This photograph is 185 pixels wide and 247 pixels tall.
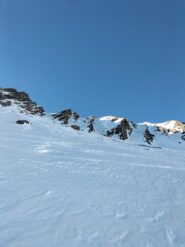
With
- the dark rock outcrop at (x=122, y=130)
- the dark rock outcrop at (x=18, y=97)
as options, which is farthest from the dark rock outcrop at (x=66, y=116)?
the dark rock outcrop at (x=122, y=130)

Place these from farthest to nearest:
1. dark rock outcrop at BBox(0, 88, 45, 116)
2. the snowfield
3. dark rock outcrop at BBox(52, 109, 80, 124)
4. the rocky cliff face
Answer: dark rock outcrop at BBox(52, 109, 80, 124)
the rocky cliff face
dark rock outcrop at BBox(0, 88, 45, 116)
the snowfield

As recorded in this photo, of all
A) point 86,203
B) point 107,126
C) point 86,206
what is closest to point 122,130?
point 107,126

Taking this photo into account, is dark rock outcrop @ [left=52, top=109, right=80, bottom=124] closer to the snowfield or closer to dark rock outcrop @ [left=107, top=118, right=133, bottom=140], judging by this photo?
dark rock outcrop @ [left=107, top=118, right=133, bottom=140]

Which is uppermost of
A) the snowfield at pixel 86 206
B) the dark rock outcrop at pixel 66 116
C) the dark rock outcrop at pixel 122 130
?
the dark rock outcrop at pixel 66 116

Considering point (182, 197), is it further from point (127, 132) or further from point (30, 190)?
point (127, 132)

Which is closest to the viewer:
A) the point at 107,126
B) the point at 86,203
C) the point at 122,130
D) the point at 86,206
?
Result: the point at 86,206

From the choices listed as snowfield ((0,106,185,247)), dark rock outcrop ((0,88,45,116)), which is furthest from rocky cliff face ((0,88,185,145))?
snowfield ((0,106,185,247))

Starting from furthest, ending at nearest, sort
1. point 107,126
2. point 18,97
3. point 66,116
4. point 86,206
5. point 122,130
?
point 107,126 < point 122,130 < point 66,116 < point 18,97 < point 86,206

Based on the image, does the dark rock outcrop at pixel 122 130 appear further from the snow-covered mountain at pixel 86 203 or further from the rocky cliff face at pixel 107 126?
the snow-covered mountain at pixel 86 203

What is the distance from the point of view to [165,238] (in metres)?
6.59

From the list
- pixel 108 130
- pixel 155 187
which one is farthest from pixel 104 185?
pixel 108 130

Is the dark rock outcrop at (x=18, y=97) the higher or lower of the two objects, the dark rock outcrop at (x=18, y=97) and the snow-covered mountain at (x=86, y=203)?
the higher

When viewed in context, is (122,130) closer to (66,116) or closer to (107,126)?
(107,126)

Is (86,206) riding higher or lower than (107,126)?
lower
